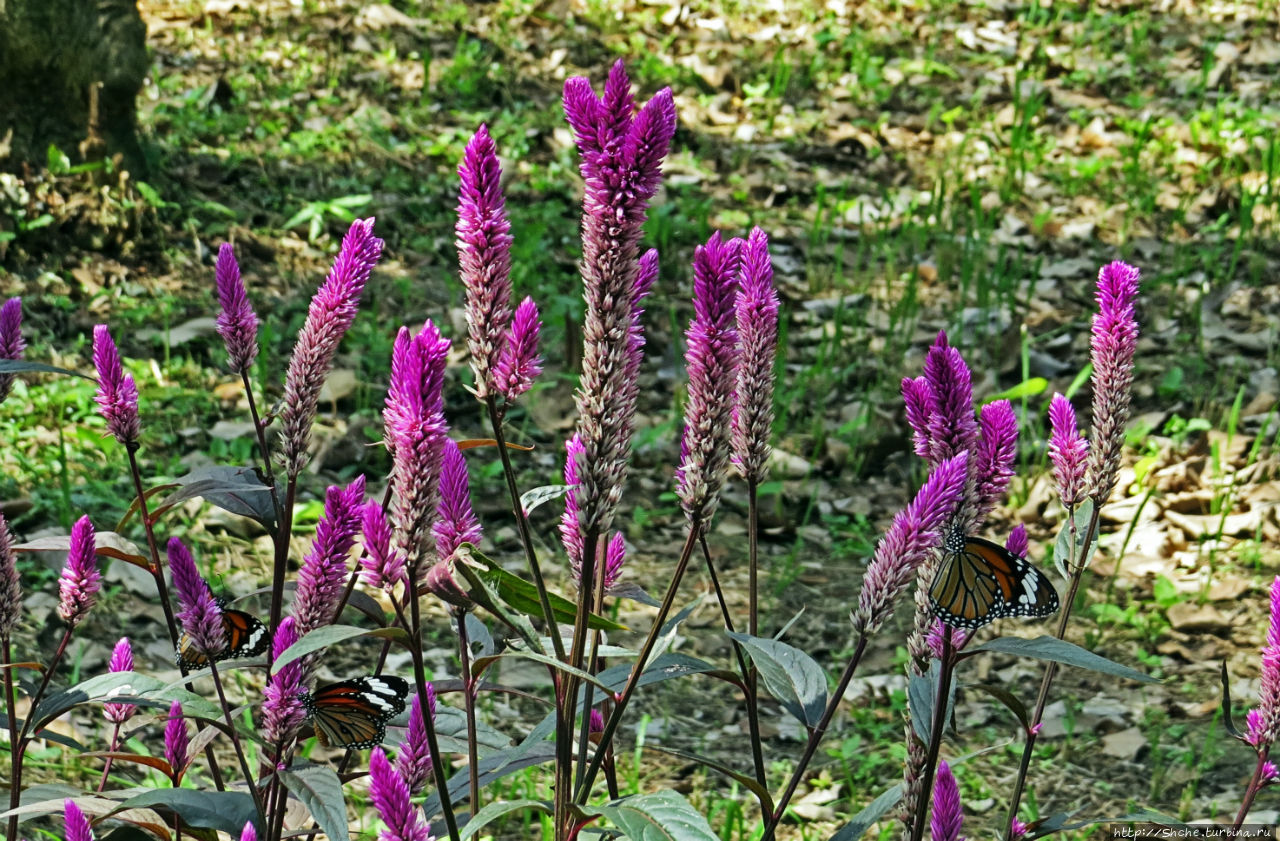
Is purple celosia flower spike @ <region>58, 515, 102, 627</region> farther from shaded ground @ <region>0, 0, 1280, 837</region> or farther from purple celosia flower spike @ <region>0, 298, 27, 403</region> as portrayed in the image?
shaded ground @ <region>0, 0, 1280, 837</region>

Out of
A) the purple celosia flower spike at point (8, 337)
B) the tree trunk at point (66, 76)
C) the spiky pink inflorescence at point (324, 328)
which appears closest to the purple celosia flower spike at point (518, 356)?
the spiky pink inflorescence at point (324, 328)

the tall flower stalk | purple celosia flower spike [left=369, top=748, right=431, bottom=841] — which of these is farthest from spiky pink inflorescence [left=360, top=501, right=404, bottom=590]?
the tall flower stalk

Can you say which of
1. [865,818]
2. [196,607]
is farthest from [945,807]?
[196,607]

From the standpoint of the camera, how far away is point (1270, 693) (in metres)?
1.81

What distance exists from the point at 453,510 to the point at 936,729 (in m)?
0.69

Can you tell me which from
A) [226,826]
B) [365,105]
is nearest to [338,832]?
[226,826]

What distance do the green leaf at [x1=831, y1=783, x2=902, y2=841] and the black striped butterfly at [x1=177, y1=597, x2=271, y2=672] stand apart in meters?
0.89

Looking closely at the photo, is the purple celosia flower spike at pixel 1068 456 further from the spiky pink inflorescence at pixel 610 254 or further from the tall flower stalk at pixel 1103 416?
the spiky pink inflorescence at pixel 610 254

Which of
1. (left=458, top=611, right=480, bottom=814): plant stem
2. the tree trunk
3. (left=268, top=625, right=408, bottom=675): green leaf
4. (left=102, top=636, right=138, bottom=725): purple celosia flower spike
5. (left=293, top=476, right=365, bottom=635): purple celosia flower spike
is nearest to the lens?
(left=268, top=625, right=408, bottom=675): green leaf

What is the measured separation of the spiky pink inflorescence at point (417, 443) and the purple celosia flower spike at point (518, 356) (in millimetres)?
97

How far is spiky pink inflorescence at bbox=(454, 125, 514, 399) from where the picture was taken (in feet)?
4.72

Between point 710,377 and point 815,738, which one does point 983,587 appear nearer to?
point 815,738

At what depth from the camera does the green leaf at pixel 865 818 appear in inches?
70.0

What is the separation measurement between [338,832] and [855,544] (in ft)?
10.8
